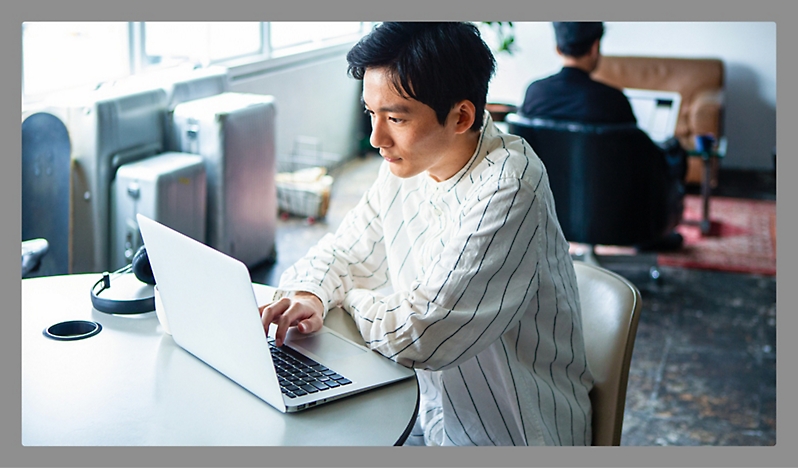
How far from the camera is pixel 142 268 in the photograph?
1.38 metres

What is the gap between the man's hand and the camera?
1200 mm

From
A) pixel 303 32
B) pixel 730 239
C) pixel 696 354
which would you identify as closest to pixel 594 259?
pixel 696 354

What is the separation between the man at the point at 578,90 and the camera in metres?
3.04

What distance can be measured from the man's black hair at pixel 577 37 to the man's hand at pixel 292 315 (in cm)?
204

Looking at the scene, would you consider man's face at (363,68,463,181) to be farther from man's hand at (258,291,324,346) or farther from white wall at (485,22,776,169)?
white wall at (485,22,776,169)

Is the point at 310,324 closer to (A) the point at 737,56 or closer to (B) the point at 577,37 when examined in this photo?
(B) the point at 577,37

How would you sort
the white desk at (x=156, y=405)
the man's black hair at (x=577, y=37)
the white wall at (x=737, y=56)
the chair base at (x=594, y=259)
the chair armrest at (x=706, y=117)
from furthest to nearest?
the white wall at (x=737, y=56) < the chair armrest at (x=706, y=117) < the chair base at (x=594, y=259) < the man's black hair at (x=577, y=37) < the white desk at (x=156, y=405)

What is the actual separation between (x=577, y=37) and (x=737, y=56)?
3324 millimetres

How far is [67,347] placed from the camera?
119 centimetres

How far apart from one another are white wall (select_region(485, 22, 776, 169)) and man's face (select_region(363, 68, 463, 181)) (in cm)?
472

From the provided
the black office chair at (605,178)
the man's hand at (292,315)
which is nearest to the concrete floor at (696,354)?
the black office chair at (605,178)

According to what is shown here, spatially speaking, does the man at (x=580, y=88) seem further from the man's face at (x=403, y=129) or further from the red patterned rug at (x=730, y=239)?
the man's face at (x=403, y=129)

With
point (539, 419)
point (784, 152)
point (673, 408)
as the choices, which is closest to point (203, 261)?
point (539, 419)

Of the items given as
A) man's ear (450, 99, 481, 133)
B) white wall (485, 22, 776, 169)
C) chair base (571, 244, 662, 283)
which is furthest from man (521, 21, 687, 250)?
white wall (485, 22, 776, 169)
